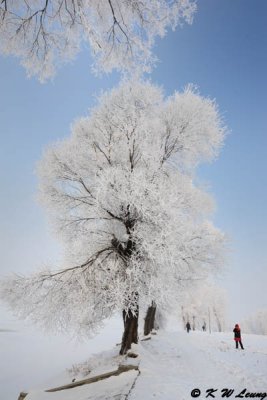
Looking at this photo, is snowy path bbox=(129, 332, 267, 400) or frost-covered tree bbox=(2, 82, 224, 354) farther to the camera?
frost-covered tree bbox=(2, 82, 224, 354)

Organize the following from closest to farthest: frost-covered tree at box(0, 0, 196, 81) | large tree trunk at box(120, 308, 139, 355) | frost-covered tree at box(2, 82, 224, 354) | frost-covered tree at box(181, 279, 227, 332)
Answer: frost-covered tree at box(0, 0, 196, 81), frost-covered tree at box(2, 82, 224, 354), large tree trunk at box(120, 308, 139, 355), frost-covered tree at box(181, 279, 227, 332)

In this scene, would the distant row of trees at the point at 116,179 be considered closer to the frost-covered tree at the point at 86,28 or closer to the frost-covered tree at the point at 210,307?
the frost-covered tree at the point at 86,28

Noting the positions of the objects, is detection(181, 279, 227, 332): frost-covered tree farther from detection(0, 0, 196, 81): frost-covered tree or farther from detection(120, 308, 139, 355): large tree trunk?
detection(0, 0, 196, 81): frost-covered tree

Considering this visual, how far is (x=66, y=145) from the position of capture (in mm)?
10914

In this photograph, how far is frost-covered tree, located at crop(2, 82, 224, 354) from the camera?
8617 mm

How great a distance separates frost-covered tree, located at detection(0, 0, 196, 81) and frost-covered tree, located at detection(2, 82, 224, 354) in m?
3.97

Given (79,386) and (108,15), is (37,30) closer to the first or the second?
(108,15)

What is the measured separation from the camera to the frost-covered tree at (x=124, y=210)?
8617 millimetres

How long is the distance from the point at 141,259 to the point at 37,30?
22.0 feet

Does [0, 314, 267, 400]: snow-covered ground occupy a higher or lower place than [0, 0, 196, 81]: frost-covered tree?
lower

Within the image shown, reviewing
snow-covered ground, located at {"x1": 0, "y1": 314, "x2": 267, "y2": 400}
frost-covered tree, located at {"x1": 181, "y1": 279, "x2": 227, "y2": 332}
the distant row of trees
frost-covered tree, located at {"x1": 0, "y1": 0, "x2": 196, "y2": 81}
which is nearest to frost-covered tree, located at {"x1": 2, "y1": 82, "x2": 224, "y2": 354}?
the distant row of trees

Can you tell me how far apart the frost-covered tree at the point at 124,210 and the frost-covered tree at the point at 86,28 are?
13.0 feet

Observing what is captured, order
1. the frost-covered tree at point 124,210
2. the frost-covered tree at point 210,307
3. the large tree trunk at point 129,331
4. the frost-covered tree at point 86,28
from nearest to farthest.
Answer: the frost-covered tree at point 86,28
the frost-covered tree at point 124,210
the large tree trunk at point 129,331
the frost-covered tree at point 210,307

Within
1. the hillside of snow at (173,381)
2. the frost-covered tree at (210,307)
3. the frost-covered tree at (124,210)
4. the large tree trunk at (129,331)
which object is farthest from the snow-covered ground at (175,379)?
the frost-covered tree at (210,307)
